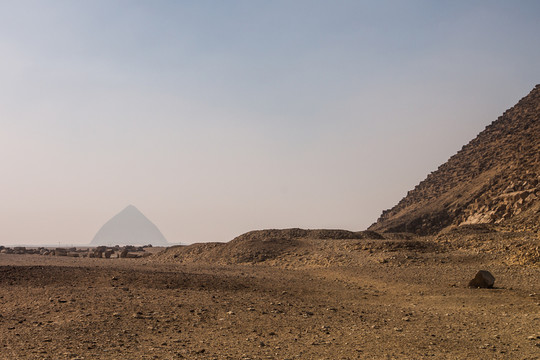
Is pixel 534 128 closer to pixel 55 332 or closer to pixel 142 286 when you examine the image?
pixel 142 286

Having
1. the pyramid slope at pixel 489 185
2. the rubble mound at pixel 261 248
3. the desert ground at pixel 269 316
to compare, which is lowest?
the desert ground at pixel 269 316

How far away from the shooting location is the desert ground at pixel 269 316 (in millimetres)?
7750

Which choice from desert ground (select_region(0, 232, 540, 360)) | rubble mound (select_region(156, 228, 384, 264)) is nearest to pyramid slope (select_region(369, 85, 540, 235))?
rubble mound (select_region(156, 228, 384, 264))

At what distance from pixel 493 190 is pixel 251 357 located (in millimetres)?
45135

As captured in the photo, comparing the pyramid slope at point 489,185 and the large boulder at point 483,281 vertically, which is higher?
the pyramid slope at point 489,185

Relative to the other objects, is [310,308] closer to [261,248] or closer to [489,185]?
[261,248]

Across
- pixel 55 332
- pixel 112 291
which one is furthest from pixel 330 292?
pixel 55 332

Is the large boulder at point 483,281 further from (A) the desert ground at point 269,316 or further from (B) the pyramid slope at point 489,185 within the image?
(B) the pyramid slope at point 489,185

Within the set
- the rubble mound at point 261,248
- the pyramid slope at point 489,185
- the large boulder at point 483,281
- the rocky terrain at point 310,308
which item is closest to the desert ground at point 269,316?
the rocky terrain at point 310,308

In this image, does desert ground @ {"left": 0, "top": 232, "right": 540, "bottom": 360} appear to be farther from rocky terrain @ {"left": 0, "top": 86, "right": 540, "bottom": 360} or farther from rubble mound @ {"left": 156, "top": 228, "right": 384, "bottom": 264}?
rubble mound @ {"left": 156, "top": 228, "right": 384, "bottom": 264}

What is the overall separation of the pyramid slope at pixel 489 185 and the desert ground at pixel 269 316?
17267 millimetres

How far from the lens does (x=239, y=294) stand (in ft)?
44.3

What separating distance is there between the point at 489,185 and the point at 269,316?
4441cm

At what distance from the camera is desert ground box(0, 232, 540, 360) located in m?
7.75
